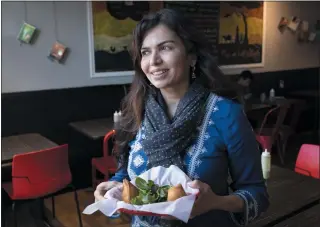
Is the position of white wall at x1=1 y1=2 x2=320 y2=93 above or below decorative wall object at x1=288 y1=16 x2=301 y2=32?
below

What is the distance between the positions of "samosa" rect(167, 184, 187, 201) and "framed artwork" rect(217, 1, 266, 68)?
389 cm

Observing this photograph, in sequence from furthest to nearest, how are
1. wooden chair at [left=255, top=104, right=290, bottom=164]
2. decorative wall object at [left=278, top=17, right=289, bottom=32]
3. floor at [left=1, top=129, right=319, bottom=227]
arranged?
decorative wall object at [left=278, top=17, right=289, bottom=32], wooden chair at [left=255, top=104, right=290, bottom=164], floor at [left=1, top=129, right=319, bottom=227]

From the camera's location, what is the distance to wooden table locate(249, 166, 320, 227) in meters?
1.51

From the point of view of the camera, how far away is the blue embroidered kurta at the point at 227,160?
989 mm

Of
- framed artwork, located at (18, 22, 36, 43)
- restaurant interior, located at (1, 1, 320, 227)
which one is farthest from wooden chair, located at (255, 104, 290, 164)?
framed artwork, located at (18, 22, 36, 43)

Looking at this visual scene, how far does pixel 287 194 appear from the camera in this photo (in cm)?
174

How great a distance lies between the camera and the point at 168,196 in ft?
3.01

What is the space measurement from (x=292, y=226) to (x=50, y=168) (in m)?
1.57

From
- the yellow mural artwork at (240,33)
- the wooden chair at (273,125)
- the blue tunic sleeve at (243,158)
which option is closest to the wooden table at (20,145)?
the blue tunic sleeve at (243,158)

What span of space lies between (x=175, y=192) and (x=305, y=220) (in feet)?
2.51

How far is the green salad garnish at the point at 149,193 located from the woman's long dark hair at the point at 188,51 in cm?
24

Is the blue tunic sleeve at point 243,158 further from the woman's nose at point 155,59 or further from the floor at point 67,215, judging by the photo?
the floor at point 67,215

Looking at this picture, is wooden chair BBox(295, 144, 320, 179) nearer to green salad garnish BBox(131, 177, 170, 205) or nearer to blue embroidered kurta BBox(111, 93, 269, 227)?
blue embroidered kurta BBox(111, 93, 269, 227)

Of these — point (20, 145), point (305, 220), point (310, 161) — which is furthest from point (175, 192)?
point (20, 145)
